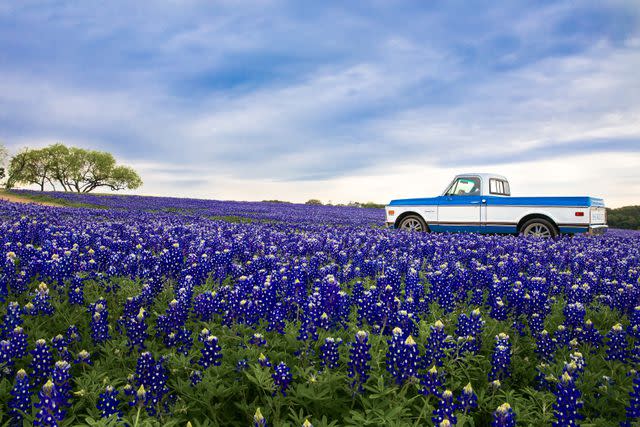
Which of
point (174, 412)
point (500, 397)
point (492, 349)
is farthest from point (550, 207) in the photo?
point (174, 412)

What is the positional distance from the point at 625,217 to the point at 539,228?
132ft

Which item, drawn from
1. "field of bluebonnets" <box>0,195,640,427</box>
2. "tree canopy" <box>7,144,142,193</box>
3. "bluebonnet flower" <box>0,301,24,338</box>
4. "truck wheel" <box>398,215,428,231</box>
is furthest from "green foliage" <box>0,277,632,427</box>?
"tree canopy" <box>7,144,142,193</box>

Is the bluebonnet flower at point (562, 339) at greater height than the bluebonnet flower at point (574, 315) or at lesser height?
lesser

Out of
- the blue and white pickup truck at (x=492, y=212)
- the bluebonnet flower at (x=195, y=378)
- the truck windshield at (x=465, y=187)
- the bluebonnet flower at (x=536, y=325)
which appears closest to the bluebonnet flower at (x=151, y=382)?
the bluebonnet flower at (x=195, y=378)

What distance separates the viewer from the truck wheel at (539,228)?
1518 cm

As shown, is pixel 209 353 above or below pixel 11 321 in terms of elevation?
below

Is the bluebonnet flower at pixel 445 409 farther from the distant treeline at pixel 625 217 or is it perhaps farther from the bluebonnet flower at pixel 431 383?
the distant treeline at pixel 625 217

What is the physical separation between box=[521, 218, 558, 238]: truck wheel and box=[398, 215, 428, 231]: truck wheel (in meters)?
3.83

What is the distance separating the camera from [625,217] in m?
46.6

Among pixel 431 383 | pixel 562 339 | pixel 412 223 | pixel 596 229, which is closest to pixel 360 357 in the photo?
pixel 431 383

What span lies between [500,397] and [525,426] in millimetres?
378

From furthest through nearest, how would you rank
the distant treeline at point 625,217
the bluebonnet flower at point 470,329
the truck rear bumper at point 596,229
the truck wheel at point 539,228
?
the distant treeline at point 625,217 < the truck wheel at point 539,228 < the truck rear bumper at point 596,229 < the bluebonnet flower at point 470,329

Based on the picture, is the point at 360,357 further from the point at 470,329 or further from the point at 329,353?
the point at 470,329

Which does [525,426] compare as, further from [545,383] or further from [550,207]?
[550,207]
